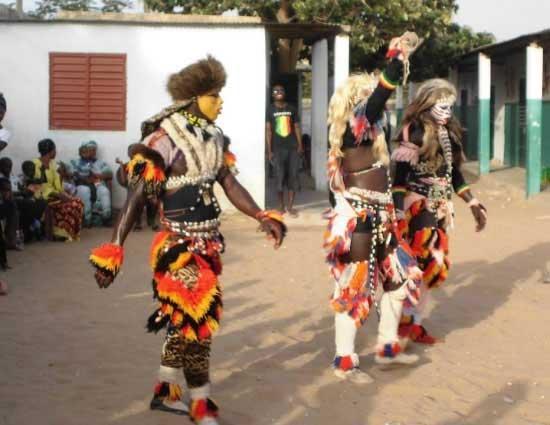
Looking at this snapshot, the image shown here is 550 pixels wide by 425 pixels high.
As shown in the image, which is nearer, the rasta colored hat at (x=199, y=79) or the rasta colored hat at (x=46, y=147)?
the rasta colored hat at (x=199, y=79)

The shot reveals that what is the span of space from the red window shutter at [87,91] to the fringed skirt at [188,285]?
397 inches

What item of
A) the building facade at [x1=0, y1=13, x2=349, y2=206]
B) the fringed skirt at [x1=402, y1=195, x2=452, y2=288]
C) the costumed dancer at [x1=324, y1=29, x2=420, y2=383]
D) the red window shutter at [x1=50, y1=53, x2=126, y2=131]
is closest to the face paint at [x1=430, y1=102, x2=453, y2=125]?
the fringed skirt at [x1=402, y1=195, x2=452, y2=288]

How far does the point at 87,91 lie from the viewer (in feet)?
49.1

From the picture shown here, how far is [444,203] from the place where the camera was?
7.08 m

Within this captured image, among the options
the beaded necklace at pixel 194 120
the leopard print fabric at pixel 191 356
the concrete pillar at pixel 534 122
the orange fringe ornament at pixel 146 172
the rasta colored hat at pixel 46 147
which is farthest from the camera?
the concrete pillar at pixel 534 122

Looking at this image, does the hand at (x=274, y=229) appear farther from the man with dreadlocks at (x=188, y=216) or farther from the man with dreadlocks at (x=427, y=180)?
the man with dreadlocks at (x=427, y=180)

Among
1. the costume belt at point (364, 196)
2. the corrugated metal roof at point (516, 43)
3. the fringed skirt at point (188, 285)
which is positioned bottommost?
the fringed skirt at point (188, 285)

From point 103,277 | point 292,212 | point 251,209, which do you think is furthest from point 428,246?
point 292,212

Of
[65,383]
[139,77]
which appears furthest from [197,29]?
[65,383]

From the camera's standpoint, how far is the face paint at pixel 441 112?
688cm

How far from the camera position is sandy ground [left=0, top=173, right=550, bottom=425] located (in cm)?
561

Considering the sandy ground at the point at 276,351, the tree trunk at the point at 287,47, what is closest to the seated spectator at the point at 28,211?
the sandy ground at the point at 276,351

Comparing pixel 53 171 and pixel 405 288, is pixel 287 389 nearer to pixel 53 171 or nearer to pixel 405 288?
pixel 405 288

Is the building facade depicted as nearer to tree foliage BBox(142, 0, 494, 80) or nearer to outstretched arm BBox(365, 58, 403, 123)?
tree foliage BBox(142, 0, 494, 80)
